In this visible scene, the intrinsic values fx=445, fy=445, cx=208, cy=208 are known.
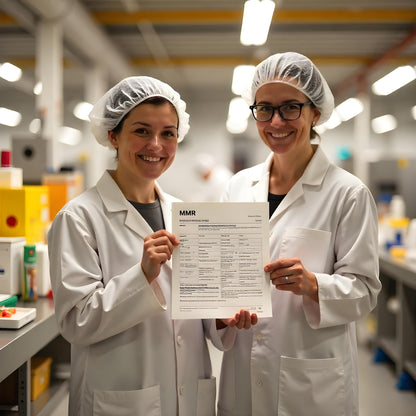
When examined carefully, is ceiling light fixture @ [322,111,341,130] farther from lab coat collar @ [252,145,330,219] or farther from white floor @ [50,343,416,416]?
lab coat collar @ [252,145,330,219]

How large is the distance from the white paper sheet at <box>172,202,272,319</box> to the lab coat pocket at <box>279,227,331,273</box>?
0.16 metres

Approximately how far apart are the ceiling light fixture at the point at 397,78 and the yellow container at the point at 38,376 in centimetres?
683

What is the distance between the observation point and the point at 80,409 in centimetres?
155

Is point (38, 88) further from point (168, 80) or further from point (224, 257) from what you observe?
point (168, 80)

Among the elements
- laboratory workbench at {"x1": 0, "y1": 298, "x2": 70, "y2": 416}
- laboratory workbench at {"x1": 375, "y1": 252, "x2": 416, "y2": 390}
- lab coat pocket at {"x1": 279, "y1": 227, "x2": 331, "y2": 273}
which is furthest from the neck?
laboratory workbench at {"x1": 375, "y1": 252, "x2": 416, "y2": 390}

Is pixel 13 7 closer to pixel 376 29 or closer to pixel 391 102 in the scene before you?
pixel 376 29

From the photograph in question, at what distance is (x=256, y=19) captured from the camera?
4.26 meters

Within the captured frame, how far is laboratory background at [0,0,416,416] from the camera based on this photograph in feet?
7.93

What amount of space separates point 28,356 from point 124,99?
3.73 ft

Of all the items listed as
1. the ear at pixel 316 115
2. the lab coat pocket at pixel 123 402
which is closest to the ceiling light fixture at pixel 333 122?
the ear at pixel 316 115

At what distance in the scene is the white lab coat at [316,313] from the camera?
5.21ft

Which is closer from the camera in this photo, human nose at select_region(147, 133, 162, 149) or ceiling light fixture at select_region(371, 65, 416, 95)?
human nose at select_region(147, 133, 162, 149)

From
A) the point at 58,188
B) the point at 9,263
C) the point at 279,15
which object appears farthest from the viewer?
the point at 279,15

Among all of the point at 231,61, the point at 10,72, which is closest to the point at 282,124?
the point at 10,72
